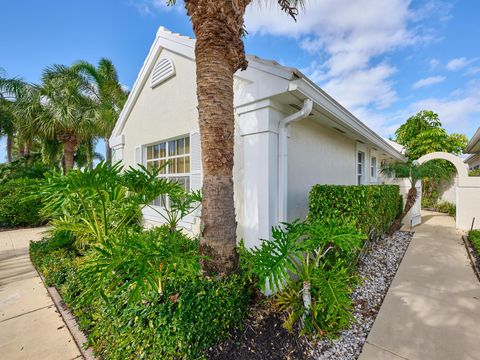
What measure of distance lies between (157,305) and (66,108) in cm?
1395

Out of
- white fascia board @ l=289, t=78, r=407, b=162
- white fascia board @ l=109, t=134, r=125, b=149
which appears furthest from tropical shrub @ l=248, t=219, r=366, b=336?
white fascia board @ l=109, t=134, r=125, b=149

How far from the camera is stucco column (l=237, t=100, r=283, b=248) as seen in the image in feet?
12.7

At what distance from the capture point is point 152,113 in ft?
22.5

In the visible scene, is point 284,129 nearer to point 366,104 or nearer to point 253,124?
point 253,124

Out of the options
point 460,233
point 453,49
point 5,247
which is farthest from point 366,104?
point 5,247

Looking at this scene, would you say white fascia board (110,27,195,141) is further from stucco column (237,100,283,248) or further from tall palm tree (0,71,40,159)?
tall palm tree (0,71,40,159)

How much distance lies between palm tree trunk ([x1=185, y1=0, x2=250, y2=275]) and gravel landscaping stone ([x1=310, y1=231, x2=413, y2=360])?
166 cm

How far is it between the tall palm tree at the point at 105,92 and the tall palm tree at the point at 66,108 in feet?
1.39

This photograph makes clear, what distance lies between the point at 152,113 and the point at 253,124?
423 cm

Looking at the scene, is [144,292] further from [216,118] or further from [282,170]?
[282,170]

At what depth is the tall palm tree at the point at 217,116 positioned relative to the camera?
9.68ft

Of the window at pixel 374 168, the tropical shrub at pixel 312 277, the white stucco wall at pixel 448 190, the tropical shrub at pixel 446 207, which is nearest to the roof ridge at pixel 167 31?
the tropical shrub at pixel 312 277

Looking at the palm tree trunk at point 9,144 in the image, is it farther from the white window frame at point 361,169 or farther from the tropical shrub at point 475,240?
the tropical shrub at point 475,240

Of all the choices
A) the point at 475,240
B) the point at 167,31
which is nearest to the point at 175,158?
the point at 167,31
